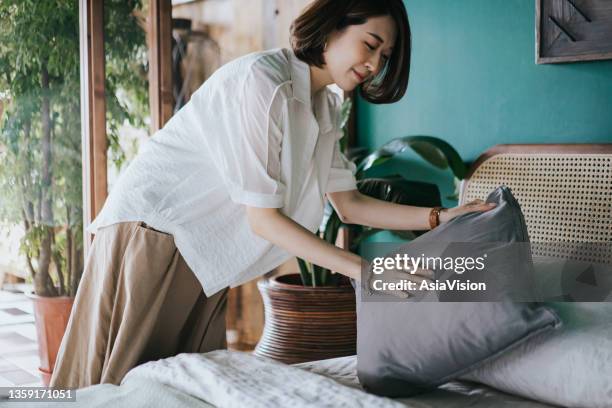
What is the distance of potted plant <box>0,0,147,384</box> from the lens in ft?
8.98

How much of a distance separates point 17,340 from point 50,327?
0.41 ft

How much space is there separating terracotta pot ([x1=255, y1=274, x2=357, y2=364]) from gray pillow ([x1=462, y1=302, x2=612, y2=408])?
1.32 metres

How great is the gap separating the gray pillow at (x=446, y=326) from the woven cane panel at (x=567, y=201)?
60 centimetres

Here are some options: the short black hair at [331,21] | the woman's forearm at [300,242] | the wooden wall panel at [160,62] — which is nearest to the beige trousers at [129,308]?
the woman's forearm at [300,242]

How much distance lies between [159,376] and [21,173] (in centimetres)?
163

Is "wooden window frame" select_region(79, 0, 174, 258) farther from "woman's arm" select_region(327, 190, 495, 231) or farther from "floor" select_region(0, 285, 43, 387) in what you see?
"woman's arm" select_region(327, 190, 495, 231)

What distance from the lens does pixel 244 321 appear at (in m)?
3.59

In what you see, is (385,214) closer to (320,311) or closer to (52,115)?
(320,311)

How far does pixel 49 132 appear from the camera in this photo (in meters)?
2.85

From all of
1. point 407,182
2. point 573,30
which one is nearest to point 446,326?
→ point 407,182

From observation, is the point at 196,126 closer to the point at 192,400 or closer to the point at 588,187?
the point at 192,400

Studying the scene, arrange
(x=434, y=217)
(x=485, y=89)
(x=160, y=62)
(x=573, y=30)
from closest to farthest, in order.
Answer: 1. (x=434, y=217)
2. (x=573, y=30)
3. (x=485, y=89)
4. (x=160, y=62)

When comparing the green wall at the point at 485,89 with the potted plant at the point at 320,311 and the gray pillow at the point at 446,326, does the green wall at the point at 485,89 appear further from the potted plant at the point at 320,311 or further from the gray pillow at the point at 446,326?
the gray pillow at the point at 446,326

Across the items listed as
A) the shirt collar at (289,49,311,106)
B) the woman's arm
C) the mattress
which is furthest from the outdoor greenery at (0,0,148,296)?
the mattress
